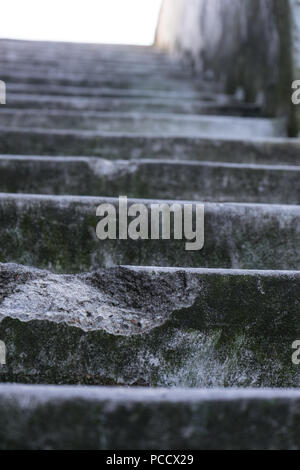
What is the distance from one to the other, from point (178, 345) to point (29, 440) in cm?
35

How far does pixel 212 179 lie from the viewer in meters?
1.54

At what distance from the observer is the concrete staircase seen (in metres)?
0.62

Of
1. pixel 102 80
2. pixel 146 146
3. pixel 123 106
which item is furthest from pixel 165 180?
pixel 102 80

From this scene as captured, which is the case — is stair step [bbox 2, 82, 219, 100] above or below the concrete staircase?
above

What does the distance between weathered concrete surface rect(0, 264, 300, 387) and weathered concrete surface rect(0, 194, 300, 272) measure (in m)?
0.19

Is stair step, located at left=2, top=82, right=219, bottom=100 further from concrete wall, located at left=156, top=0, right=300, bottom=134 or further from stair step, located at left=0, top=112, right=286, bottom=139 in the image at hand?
stair step, located at left=0, top=112, right=286, bottom=139

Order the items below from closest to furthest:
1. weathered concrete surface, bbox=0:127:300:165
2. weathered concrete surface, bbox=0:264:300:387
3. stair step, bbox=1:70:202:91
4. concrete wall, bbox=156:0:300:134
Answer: weathered concrete surface, bbox=0:264:300:387 < weathered concrete surface, bbox=0:127:300:165 < concrete wall, bbox=156:0:300:134 < stair step, bbox=1:70:202:91

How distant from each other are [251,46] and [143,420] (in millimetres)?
2473

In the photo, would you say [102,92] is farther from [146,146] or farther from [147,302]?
[147,302]

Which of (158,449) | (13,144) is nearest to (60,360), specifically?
(158,449)

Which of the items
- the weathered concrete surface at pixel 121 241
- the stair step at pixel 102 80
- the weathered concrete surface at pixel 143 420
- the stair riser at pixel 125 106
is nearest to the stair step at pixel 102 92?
the stair step at pixel 102 80

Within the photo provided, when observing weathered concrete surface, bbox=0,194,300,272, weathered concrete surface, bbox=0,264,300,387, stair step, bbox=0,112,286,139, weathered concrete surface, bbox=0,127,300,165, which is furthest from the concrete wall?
weathered concrete surface, bbox=0,264,300,387

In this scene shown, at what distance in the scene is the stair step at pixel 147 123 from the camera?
7.11 ft

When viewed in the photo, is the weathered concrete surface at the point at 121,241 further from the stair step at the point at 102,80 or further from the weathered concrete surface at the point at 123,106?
the stair step at the point at 102,80
